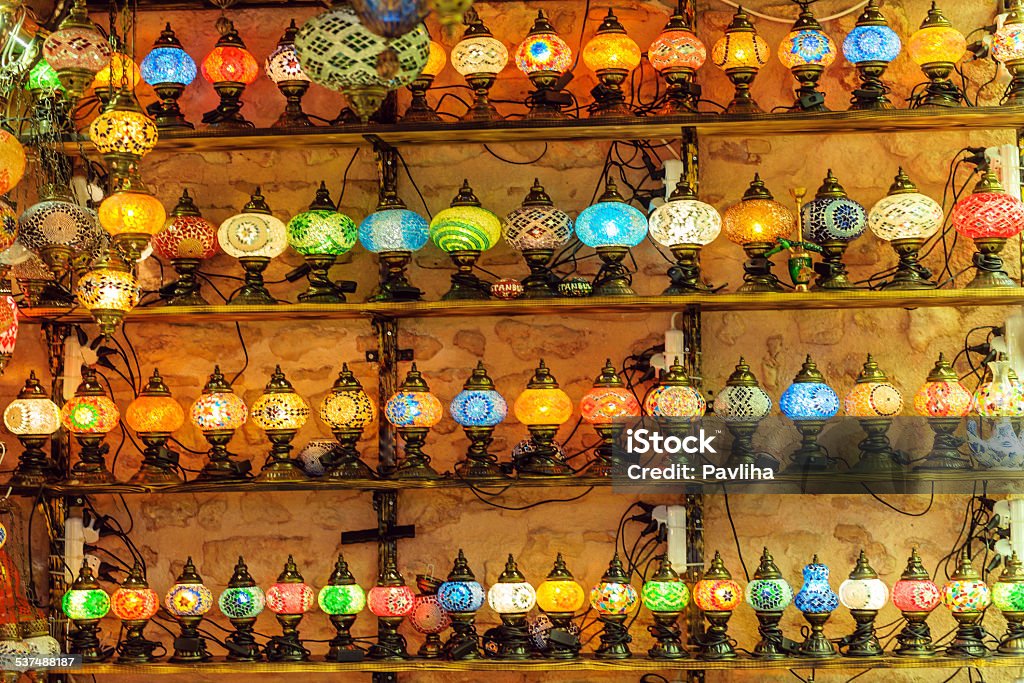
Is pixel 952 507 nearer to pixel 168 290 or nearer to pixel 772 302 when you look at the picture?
pixel 772 302

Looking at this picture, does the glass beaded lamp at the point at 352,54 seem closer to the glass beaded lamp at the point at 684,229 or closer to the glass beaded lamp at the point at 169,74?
the glass beaded lamp at the point at 684,229

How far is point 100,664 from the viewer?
3373 mm

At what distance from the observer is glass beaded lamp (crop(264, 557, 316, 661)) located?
132 inches

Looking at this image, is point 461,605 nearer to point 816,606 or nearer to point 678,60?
point 816,606

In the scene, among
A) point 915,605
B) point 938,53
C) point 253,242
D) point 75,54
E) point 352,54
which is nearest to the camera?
point 352,54

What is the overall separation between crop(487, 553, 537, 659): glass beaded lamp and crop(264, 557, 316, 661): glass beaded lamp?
50 cm

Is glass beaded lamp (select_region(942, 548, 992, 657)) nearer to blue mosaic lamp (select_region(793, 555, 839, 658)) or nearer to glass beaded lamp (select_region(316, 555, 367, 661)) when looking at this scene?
blue mosaic lamp (select_region(793, 555, 839, 658))

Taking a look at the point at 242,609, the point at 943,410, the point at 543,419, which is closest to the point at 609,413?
the point at 543,419

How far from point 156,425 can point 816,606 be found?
1787mm

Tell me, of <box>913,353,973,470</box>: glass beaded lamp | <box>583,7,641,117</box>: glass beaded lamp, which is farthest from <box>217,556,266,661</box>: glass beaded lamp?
<box>913,353,973,470</box>: glass beaded lamp

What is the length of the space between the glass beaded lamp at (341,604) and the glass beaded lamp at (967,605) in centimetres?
151

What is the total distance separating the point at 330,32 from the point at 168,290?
66.7 inches

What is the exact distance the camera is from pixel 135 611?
11.0ft

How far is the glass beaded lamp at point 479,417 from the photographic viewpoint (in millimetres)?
3344
